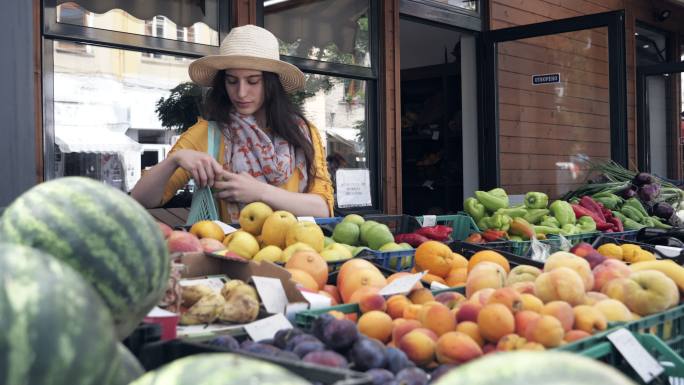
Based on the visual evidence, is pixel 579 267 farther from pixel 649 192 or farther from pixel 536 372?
pixel 649 192

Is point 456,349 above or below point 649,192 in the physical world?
below

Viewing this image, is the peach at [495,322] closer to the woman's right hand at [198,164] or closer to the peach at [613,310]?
the peach at [613,310]

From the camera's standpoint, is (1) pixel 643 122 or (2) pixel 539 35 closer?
(2) pixel 539 35

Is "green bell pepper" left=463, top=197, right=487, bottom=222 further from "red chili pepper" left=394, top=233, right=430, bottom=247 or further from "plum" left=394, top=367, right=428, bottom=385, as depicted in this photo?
"plum" left=394, top=367, right=428, bottom=385

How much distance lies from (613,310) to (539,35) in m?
4.46

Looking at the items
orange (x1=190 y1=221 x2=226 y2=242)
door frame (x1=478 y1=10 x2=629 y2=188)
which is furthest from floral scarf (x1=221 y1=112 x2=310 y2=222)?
door frame (x1=478 y1=10 x2=629 y2=188)

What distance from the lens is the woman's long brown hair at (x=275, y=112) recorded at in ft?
10.8

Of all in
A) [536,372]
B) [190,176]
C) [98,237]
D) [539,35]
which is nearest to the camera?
[536,372]

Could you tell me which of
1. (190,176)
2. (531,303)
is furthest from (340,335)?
(190,176)

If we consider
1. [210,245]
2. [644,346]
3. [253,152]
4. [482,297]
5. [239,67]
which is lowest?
[644,346]

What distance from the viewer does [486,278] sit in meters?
1.97


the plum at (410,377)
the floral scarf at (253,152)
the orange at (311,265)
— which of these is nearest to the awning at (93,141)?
the floral scarf at (253,152)

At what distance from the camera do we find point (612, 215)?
4.22 metres

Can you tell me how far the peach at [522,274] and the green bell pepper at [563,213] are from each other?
5.43 ft
